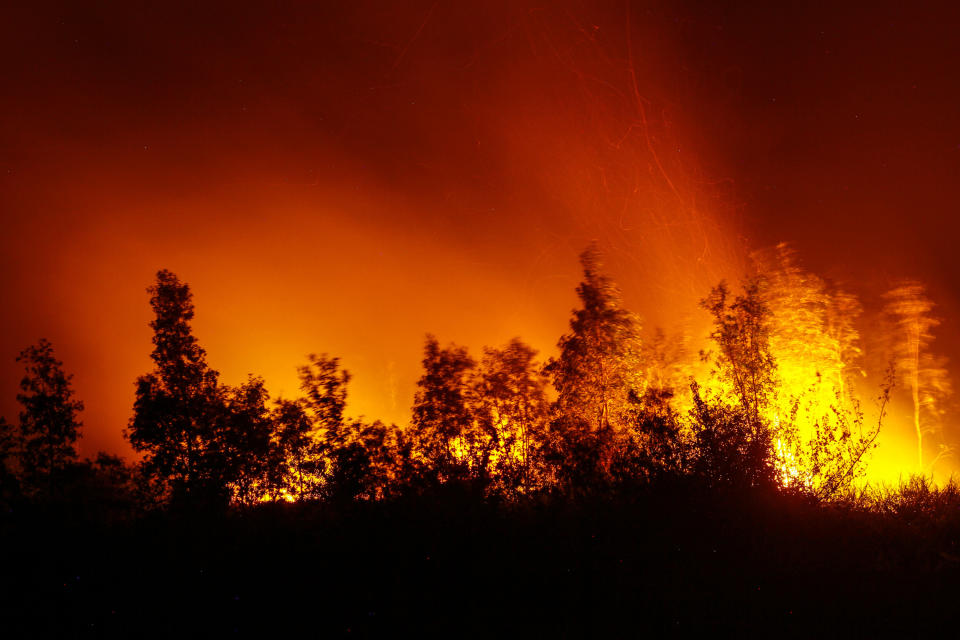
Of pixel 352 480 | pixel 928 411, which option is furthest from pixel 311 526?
pixel 928 411

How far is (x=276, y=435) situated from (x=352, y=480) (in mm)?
3363

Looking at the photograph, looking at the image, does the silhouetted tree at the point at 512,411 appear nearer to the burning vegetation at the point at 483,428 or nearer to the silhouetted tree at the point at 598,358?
the burning vegetation at the point at 483,428

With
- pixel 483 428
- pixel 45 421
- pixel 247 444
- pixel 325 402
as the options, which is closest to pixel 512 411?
pixel 483 428

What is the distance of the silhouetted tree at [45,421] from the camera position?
555 inches

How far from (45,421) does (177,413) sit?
4198 millimetres

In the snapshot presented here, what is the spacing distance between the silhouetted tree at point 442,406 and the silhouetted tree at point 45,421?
31.2 ft

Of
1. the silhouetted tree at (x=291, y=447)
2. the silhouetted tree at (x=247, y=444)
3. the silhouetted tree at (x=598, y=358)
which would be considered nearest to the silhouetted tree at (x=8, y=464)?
the silhouetted tree at (x=247, y=444)

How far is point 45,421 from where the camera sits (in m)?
14.5

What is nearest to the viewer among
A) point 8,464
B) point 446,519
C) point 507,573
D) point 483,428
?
point 507,573

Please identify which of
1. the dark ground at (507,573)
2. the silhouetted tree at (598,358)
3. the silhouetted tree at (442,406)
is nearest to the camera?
the dark ground at (507,573)

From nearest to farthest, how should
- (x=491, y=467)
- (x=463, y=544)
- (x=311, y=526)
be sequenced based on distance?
(x=463, y=544) < (x=311, y=526) < (x=491, y=467)

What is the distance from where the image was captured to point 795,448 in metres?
12.4

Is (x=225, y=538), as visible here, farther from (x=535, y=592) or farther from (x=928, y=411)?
(x=928, y=411)

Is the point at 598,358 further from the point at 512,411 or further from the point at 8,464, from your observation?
the point at 8,464
